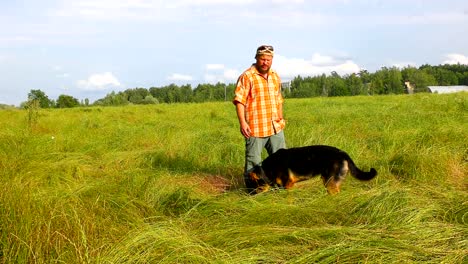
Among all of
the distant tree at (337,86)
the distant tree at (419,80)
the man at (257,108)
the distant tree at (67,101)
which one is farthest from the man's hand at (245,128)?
the distant tree at (419,80)

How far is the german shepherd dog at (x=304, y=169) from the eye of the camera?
425 cm

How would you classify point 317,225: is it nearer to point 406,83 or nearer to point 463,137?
point 463,137

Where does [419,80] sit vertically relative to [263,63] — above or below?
above

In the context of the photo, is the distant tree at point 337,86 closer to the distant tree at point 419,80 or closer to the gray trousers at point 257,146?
the distant tree at point 419,80

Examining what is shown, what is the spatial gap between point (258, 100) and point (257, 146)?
20.1 inches

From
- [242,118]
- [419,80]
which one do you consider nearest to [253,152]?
[242,118]

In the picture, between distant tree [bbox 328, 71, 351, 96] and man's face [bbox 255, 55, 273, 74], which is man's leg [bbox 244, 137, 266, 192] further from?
distant tree [bbox 328, 71, 351, 96]

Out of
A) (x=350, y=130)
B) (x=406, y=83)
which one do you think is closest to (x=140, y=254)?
(x=350, y=130)

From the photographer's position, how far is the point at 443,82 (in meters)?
83.5

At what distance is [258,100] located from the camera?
4.79m

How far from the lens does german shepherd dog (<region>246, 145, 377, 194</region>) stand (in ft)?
14.0

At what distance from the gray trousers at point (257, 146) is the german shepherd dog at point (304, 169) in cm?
14

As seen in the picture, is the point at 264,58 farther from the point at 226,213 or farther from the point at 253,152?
the point at 226,213

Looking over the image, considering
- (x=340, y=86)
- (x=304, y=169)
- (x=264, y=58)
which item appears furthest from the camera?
(x=340, y=86)
